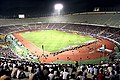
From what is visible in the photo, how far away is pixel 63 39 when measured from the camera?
50.0m

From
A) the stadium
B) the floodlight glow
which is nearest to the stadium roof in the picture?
the floodlight glow

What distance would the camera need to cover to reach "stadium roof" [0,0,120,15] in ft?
221

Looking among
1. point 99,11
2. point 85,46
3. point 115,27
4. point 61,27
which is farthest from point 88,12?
point 85,46

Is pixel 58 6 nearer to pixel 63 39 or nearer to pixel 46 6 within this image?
pixel 46 6

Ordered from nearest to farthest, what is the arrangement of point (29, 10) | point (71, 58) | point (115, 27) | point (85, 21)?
1. point (71, 58)
2. point (115, 27)
3. point (85, 21)
4. point (29, 10)

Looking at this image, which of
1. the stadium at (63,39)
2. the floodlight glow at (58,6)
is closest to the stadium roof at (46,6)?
the floodlight glow at (58,6)

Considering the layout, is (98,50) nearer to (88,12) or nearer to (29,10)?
(88,12)

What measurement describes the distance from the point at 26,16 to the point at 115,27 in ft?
110

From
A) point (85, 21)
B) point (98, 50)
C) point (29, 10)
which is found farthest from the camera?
point (29, 10)

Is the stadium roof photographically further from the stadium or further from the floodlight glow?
the stadium

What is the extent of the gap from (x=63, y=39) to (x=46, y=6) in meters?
26.0

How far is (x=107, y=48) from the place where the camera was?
3875 cm

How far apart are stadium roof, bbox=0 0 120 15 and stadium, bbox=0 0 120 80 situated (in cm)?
199

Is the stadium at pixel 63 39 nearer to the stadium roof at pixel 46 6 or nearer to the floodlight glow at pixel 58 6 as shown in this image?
the stadium roof at pixel 46 6
